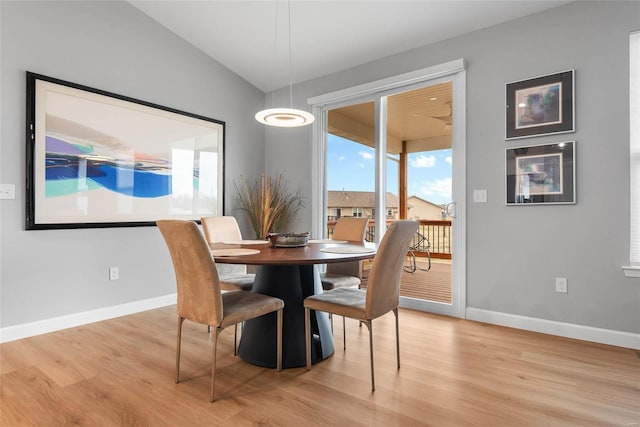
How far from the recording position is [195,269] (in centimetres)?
185

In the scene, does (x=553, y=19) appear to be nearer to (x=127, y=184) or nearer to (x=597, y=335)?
(x=597, y=335)

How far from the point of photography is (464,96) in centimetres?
327

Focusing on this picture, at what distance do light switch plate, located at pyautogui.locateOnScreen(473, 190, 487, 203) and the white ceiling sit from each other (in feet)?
4.84

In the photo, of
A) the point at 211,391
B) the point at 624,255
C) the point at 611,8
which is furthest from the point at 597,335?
the point at 211,391

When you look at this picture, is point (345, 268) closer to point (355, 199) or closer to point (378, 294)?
point (378, 294)

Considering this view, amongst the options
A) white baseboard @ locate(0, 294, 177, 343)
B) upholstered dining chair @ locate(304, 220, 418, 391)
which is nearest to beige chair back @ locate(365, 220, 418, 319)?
upholstered dining chair @ locate(304, 220, 418, 391)

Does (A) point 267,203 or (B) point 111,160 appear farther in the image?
(A) point 267,203

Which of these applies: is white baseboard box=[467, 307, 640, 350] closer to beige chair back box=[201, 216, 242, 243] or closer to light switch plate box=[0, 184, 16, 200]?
beige chair back box=[201, 216, 242, 243]

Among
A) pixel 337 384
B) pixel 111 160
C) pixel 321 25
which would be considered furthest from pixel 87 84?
pixel 337 384

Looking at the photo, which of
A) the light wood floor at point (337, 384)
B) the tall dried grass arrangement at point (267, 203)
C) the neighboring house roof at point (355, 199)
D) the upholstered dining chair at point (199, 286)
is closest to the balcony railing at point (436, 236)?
the neighboring house roof at point (355, 199)

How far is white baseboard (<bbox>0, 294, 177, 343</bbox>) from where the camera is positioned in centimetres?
274

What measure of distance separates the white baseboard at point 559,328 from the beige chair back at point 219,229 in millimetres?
2288

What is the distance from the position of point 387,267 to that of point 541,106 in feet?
6.73

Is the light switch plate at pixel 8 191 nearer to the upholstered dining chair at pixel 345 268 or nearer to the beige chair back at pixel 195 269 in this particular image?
the beige chair back at pixel 195 269
